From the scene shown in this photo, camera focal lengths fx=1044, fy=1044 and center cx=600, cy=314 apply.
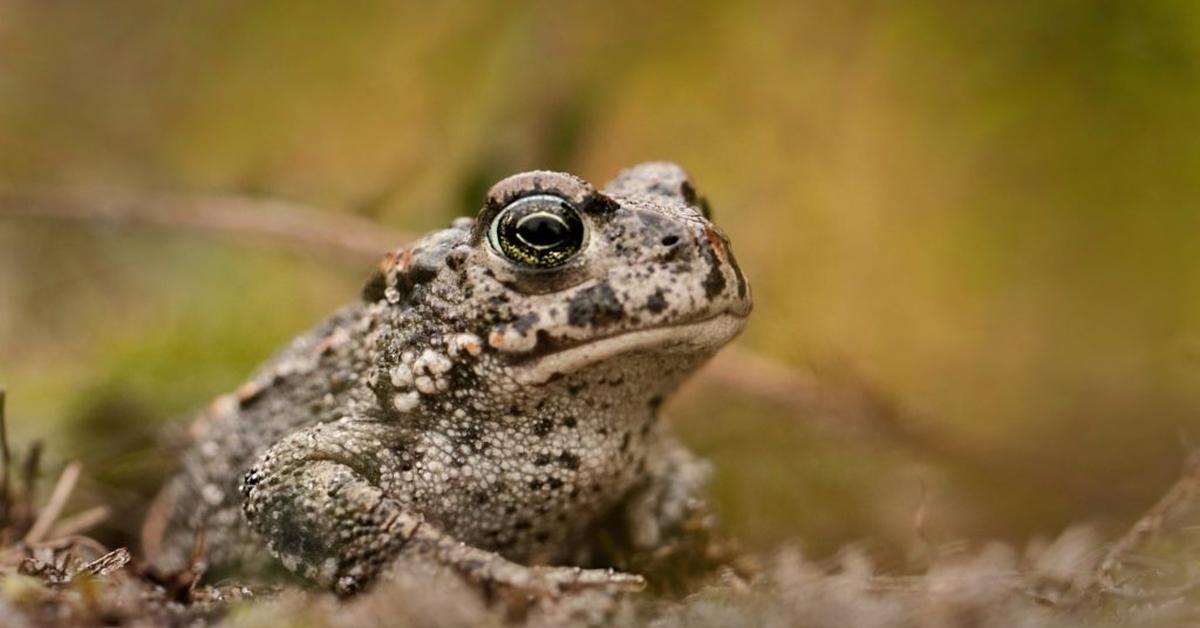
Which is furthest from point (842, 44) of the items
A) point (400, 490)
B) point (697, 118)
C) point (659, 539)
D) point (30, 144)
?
point (30, 144)

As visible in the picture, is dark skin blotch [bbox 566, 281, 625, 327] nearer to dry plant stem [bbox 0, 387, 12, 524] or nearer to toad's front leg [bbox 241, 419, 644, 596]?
toad's front leg [bbox 241, 419, 644, 596]

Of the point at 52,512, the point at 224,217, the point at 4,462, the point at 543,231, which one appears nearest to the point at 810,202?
the point at 224,217

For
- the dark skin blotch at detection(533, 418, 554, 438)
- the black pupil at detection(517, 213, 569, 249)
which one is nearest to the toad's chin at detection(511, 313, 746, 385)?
the dark skin blotch at detection(533, 418, 554, 438)

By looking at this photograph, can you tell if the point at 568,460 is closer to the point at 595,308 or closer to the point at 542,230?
the point at 595,308

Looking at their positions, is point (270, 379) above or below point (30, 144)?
below

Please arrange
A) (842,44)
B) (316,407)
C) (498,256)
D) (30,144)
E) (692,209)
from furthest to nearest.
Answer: (30,144) → (842,44) → (316,407) → (692,209) → (498,256)

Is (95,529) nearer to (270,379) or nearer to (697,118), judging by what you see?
(270,379)

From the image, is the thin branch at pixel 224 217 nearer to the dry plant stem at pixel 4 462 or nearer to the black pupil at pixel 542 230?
the dry plant stem at pixel 4 462
